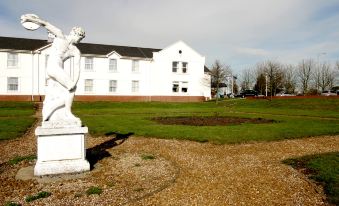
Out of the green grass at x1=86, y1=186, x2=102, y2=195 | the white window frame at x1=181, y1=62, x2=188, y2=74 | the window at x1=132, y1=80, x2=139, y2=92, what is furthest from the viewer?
the white window frame at x1=181, y1=62, x2=188, y2=74

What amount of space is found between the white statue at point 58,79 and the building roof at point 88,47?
34843 mm

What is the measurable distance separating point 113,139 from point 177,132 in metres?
3.24

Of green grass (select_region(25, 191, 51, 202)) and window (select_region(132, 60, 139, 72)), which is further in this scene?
window (select_region(132, 60, 139, 72))

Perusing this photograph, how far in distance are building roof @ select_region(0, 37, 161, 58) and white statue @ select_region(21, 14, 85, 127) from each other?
34.8 m

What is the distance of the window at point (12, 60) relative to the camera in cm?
3806

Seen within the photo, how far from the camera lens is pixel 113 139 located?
42.7 feet

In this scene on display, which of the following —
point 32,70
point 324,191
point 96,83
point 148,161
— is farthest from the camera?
point 96,83

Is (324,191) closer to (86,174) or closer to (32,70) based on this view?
(86,174)

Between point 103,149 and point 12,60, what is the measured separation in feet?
109

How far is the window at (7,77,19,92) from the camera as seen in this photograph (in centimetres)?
3841

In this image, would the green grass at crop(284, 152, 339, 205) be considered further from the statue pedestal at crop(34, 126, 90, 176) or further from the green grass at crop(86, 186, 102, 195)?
the statue pedestal at crop(34, 126, 90, 176)

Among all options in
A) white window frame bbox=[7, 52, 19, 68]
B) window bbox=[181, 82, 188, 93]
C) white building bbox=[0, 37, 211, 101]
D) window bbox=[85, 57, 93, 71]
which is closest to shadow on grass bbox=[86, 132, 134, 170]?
white building bbox=[0, 37, 211, 101]

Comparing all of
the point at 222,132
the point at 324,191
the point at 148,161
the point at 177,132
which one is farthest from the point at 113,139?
the point at 324,191

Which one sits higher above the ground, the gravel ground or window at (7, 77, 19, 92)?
window at (7, 77, 19, 92)
